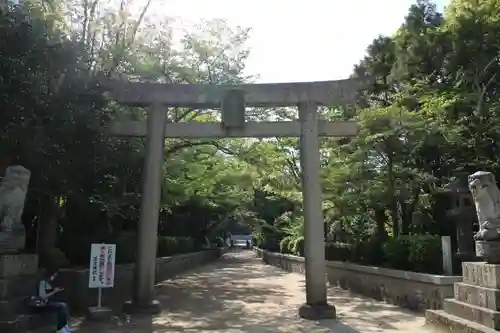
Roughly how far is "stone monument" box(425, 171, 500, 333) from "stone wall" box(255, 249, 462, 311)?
267 centimetres

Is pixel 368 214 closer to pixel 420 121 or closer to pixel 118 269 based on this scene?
pixel 420 121

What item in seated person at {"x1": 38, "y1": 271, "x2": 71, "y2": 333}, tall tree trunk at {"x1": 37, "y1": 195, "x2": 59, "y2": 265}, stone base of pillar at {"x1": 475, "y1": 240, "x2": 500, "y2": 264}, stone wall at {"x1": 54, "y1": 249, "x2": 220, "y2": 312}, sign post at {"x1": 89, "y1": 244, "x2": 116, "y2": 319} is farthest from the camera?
tall tree trunk at {"x1": 37, "y1": 195, "x2": 59, "y2": 265}

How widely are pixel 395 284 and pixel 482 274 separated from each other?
5.76m

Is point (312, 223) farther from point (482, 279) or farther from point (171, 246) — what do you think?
point (171, 246)

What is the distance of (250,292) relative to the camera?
16266mm

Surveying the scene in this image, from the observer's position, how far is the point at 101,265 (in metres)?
10.1

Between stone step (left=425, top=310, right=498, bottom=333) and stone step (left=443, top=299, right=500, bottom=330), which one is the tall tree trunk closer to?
stone step (left=425, top=310, right=498, bottom=333)

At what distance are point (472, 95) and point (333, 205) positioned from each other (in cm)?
589

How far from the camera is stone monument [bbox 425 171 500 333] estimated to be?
23.3ft

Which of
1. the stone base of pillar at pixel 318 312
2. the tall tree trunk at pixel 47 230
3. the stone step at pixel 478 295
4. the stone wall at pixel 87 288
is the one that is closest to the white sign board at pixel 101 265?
the stone wall at pixel 87 288

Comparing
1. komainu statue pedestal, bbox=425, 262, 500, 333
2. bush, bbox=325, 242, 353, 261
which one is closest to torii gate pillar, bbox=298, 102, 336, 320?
komainu statue pedestal, bbox=425, 262, 500, 333

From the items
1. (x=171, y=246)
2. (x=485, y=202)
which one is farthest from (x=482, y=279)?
(x=171, y=246)

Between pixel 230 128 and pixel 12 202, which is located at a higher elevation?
pixel 230 128

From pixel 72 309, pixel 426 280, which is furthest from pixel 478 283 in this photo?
pixel 72 309
